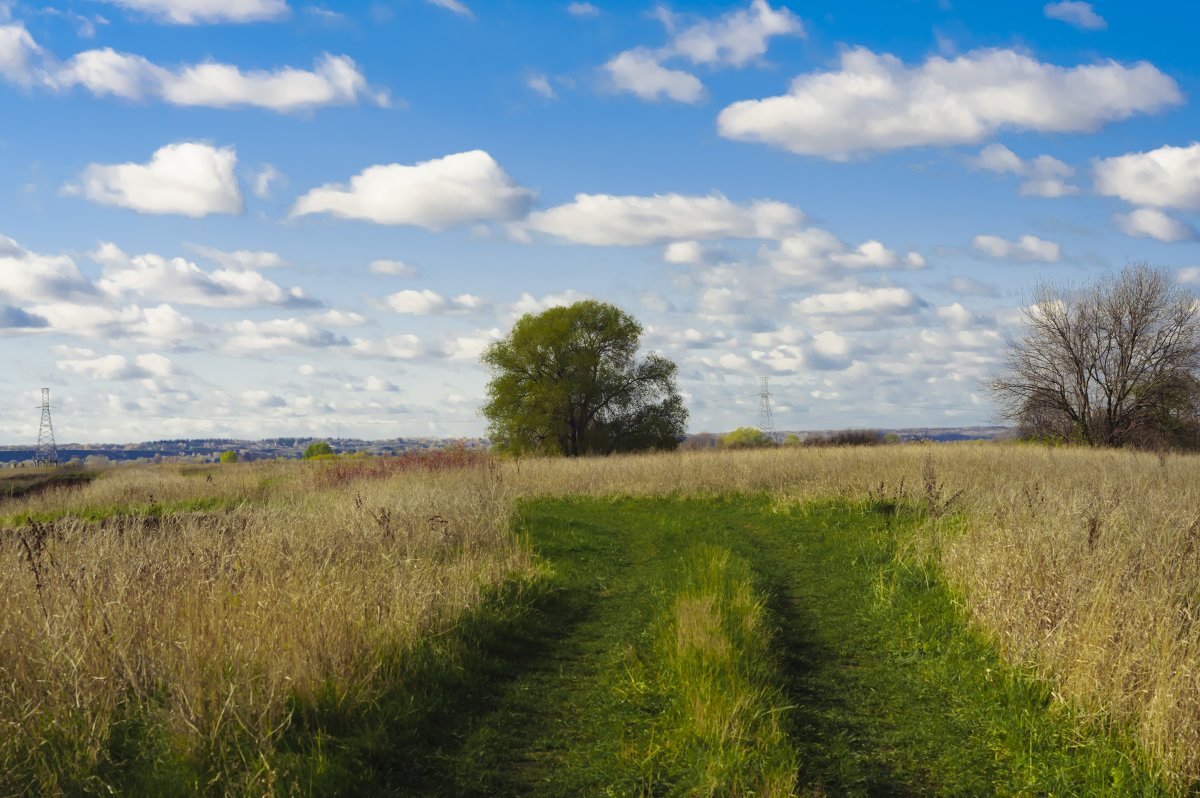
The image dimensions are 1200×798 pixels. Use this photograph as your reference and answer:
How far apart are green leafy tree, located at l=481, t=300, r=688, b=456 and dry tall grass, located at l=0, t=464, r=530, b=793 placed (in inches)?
1214

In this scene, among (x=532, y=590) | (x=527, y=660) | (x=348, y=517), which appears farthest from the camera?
(x=348, y=517)

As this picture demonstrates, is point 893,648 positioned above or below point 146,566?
below

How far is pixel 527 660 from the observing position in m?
7.72

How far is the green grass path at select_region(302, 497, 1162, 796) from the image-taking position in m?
5.05

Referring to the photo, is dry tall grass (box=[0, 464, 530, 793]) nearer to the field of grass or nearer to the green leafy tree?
the field of grass

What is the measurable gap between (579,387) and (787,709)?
1392 inches

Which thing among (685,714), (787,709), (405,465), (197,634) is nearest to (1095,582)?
(787,709)

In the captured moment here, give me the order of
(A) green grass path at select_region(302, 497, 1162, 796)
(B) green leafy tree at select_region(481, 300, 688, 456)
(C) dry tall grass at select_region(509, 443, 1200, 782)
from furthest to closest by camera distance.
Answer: (B) green leafy tree at select_region(481, 300, 688, 456), (C) dry tall grass at select_region(509, 443, 1200, 782), (A) green grass path at select_region(302, 497, 1162, 796)

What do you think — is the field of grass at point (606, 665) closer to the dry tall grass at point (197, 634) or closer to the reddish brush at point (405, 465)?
the dry tall grass at point (197, 634)

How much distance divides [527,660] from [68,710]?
3.94m

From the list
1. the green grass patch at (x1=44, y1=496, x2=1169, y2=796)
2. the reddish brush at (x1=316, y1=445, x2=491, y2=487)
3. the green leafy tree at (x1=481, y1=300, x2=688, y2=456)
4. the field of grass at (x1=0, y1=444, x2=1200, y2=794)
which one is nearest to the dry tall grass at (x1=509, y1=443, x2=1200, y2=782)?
the field of grass at (x1=0, y1=444, x2=1200, y2=794)

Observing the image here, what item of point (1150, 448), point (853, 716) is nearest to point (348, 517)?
point (853, 716)

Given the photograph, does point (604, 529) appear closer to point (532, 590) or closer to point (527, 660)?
point (532, 590)

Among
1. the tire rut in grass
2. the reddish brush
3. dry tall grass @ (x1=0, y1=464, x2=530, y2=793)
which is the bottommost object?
the tire rut in grass
